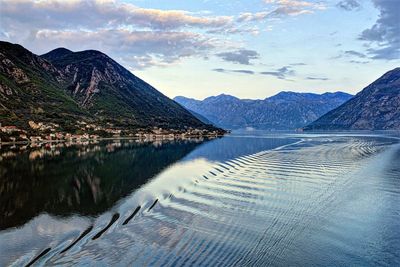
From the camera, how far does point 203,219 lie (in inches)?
1506

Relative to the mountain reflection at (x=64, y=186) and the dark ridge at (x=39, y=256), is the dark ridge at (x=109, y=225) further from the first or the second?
the dark ridge at (x=39, y=256)

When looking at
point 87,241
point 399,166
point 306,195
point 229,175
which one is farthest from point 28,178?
point 399,166

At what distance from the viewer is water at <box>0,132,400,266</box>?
2761 cm

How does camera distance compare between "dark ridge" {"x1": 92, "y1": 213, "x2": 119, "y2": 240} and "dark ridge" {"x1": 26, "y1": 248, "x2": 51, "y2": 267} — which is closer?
"dark ridge" {"x1": 26, "y1": 248, "x2": 51, "y2": 267}

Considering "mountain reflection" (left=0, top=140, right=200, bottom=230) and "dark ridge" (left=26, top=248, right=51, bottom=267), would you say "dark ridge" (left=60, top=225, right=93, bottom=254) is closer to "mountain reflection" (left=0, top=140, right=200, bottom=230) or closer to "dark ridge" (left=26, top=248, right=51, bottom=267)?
"dark ridge" (left=26, top=248, right=51, bottom=267)

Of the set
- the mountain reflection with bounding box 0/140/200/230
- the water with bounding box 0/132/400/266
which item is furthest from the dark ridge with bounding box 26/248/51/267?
the mountain reflection with bounding box 0/140/200/230

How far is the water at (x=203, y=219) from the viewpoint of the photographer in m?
27.6

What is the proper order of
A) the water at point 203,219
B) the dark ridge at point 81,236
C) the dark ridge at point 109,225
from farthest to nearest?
the dark ridge at point 109,225 < the dark ridge at point 81,236 < the water at point 203,219

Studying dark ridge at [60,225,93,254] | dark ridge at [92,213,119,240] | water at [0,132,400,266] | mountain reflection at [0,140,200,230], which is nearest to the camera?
water at [0,132,400,266]

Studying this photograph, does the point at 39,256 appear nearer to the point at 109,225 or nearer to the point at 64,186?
the point at 109,225

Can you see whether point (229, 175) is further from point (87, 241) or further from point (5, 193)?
point (87, 241)

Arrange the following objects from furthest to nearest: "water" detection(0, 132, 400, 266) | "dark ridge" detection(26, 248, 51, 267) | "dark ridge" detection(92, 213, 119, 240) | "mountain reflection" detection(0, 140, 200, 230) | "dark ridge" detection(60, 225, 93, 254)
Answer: "mountain reflection" detection(0, 140, 200, 230)
"dark ridge" detection(92, 213, 119, 240)
"dark ridge" detection(60, 225, 93, 254)
"water" detection(0, 132, 400, 266)
"dark ridge" detection(26, 248, 51, 267)

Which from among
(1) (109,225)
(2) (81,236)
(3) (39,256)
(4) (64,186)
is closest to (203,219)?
(1) (109,225)

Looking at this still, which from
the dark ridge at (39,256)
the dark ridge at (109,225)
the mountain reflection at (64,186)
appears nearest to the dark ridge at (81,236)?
the dark ridge at (109,225)
